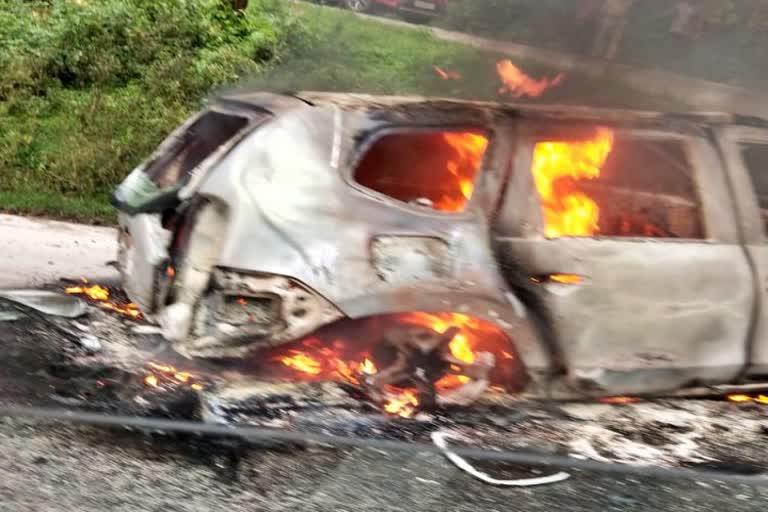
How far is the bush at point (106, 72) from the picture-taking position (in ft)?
27.6

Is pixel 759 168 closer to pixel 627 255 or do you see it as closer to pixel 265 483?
pixel 627 255

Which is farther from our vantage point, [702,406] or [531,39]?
[531,39]

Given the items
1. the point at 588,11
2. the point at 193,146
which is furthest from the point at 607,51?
the point at 193,146

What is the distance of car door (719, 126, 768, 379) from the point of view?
3.82 m

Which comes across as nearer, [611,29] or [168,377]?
[168,377]

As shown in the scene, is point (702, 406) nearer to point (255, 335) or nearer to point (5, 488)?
point (255, 335)

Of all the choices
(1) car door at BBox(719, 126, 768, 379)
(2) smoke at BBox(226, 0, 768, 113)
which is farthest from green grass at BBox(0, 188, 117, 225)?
(1) car door at BBox(719, 126, 768, 379)

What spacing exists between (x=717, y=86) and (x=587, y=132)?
3948 mm

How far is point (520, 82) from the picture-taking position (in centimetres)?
651

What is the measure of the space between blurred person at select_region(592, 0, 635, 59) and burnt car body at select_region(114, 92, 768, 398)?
3253 mm

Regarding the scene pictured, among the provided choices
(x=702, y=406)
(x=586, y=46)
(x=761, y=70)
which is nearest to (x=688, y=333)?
(x=702, y=406)

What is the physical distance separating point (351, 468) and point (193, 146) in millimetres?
1757

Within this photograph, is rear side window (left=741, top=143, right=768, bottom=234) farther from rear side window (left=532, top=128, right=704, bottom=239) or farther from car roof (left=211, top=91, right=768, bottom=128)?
rear side window (left=532, top=128, right=704, bottom=239)

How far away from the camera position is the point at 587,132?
381cm
